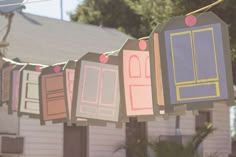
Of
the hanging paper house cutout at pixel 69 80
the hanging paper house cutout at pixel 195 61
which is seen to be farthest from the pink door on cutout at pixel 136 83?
the hanging paper house cutout at pixel 69 80

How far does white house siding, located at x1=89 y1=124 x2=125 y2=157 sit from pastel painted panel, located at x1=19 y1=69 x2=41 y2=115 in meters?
6.85

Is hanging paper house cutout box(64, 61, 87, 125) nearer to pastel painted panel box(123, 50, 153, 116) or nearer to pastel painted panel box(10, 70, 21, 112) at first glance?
pastel painted panel box(123, 50, 153, 116)

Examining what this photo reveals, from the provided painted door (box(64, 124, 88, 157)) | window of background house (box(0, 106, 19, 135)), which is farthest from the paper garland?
painted door (box(64, 124, 88, 157))

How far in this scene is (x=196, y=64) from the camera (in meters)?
6.76

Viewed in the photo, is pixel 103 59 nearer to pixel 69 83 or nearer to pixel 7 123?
pixel 69 83

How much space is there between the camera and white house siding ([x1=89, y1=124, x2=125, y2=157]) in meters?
16.2

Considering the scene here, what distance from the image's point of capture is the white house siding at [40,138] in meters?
14.8

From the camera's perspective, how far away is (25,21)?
63.9 feet

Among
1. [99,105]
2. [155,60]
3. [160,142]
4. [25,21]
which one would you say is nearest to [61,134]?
[160,142]

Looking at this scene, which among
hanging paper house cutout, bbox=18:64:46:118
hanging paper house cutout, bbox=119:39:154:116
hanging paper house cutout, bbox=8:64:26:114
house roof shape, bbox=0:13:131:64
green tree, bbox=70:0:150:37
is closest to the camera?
hanging paper house cutout, bbox=119:39:154:116

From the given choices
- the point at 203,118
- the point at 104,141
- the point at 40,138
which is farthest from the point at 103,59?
the point at 203,118

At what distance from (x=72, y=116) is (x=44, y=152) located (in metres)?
7.56

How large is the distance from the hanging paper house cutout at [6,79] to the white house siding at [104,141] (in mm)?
6384

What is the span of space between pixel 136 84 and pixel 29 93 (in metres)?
2.42
